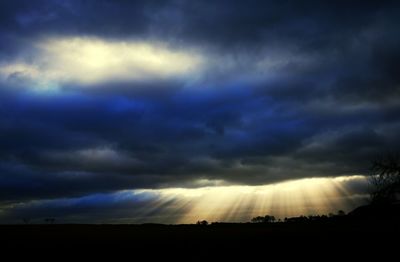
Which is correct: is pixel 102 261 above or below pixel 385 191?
below

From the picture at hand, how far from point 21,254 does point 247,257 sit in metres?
22.4

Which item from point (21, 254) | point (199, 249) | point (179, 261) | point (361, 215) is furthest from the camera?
point (361, 215)

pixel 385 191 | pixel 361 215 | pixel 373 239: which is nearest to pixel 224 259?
pixel 373 239

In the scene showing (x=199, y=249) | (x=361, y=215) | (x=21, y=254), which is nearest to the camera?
(x=21, y=254)

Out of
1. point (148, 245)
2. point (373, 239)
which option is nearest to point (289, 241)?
point (373, 239)

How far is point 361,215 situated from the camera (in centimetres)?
11356

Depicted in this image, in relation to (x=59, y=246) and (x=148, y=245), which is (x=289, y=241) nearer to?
(x=148, y=245)

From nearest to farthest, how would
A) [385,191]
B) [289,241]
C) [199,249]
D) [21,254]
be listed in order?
[21,254]
[199,249]
[289,241]
[385,191]

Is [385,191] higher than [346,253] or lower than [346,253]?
higher

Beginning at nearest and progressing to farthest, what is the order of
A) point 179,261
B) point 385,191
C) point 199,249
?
point 179,261, point 199,249, point 385,191

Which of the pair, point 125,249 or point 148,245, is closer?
point 125,249

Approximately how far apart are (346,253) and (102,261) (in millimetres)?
22960

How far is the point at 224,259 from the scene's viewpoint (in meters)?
40.6

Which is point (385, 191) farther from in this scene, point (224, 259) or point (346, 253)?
point (224, 259)
